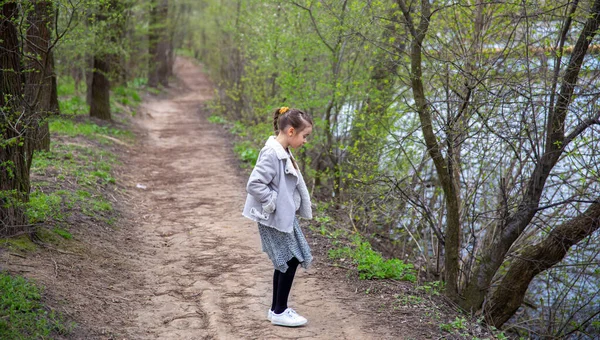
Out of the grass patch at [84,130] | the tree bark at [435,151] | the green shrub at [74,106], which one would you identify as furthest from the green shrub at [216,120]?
the tree bark at [435,151]

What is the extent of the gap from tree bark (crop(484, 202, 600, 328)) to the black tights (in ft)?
10.5

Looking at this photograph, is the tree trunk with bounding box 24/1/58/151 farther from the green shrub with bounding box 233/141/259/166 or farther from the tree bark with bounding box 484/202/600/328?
the tree bark with bounding box 484/202/600/328

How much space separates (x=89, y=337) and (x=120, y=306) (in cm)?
76

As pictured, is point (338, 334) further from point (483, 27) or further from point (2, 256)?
point (483, 27)

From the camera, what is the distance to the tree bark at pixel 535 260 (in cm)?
641

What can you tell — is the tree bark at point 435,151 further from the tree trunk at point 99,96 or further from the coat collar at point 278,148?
the tree trunk at point 99,96

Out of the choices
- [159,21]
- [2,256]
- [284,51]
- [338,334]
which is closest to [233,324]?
[338,334]

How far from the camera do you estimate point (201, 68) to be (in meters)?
50.5

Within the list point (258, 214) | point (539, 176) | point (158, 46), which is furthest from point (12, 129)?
point (158, 46)

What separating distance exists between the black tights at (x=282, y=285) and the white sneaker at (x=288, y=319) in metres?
0.04

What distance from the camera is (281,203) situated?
468 centimetres

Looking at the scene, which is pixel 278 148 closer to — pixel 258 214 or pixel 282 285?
pixel 258 214

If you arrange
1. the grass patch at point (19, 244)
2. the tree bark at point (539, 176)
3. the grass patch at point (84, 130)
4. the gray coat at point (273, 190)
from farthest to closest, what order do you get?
1. the grass patch at point (84, 130)
2. the tree bark at point (539, 176)
3. the grass patch at point (19, 244)
4. the gray coat at point (273, 190)

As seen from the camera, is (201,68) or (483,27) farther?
(201,68)
